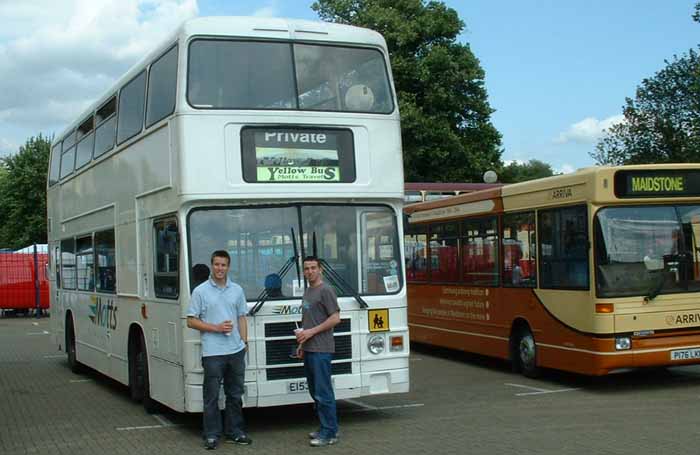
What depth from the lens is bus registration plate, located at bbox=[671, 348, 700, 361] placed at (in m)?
12.8

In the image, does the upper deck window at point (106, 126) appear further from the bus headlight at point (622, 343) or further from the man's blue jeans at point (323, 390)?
the bus headlight at point (622, 343)

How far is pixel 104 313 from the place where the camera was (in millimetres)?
14383

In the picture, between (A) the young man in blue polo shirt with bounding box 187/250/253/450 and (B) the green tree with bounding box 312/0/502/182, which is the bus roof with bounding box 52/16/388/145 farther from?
(B) the green tree with bounding box 312/0/502/182

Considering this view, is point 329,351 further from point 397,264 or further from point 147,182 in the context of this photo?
point 147,182

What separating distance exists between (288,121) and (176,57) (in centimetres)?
143

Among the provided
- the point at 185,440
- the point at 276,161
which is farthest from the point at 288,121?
the point at 185,440

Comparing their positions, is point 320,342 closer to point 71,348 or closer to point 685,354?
point 685,354

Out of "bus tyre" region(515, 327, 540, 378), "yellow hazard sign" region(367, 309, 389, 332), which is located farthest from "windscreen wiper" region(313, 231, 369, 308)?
"bus tyre" region(515, 327, 540, 378)

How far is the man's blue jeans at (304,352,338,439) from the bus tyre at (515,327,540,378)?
18.4 ft

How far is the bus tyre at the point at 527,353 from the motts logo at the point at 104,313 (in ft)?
20.0

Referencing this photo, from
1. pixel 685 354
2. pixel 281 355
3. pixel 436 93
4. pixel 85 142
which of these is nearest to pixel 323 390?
pixel 281 355

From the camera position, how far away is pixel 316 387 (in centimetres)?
969

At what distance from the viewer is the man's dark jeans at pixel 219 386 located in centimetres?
962

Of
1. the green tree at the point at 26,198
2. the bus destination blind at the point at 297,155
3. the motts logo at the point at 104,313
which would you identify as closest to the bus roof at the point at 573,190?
the bus destination blind at the point at 297,155
